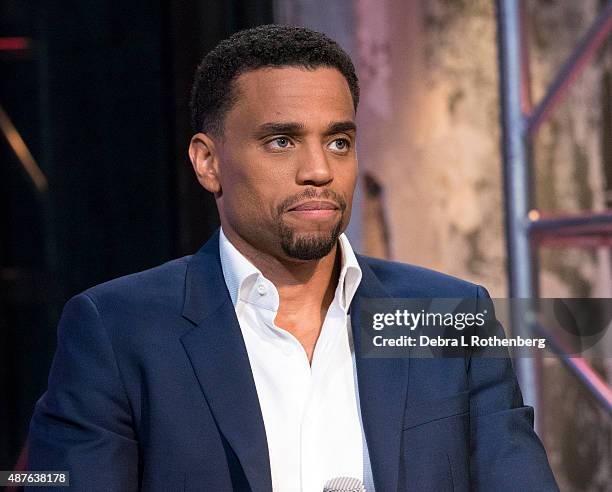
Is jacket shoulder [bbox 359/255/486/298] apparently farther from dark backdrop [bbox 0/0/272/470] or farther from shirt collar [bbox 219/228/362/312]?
dark backdrop [bbox 0/0/272/470]

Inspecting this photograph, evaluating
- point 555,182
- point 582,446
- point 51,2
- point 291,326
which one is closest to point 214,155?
point 291,326

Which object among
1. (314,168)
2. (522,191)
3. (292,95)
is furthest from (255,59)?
(522,191)

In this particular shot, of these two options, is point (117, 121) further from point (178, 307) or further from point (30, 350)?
point (178, 307)

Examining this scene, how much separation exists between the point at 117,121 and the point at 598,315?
1260 millimetres

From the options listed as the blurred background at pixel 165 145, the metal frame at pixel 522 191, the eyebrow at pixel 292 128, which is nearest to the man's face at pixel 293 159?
the eyebrow at pixel 292 128

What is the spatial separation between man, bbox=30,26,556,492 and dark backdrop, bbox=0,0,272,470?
0.70 meters

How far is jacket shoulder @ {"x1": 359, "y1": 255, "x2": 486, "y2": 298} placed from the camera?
1.57 metres

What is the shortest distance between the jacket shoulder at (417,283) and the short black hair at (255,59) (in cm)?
29

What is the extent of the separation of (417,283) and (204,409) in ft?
1.44

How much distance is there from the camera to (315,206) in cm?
140

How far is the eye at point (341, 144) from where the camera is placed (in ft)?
4.75

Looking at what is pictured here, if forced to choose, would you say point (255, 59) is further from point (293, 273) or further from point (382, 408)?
point (382, 408)

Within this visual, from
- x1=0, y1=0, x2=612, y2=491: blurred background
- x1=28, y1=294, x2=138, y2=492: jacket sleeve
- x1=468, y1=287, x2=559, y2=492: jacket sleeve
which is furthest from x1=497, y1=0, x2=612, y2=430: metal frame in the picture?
x1=28, y1=294, x2=138, y2=492: jacket sleeve

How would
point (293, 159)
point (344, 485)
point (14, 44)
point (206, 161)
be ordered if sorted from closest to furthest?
point (344, 485) → point (293, 159) → point (206, 161) → point (14, 44)
